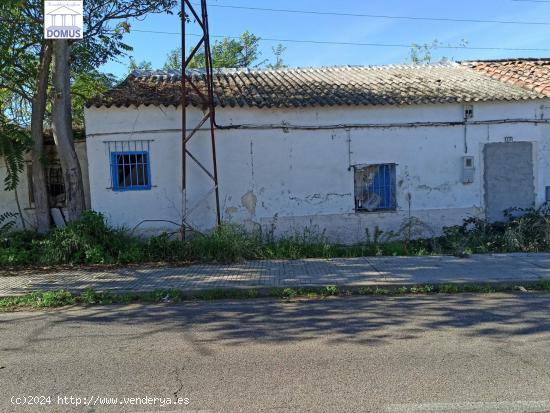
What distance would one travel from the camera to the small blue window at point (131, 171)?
10.9 meters

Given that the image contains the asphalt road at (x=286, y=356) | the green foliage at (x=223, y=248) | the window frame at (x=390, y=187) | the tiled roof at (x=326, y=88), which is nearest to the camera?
the asphalt road at (x=286, y=356)

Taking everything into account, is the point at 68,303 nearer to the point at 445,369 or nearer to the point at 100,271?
the point at 100,271

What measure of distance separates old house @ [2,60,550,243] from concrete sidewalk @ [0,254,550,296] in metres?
1.98

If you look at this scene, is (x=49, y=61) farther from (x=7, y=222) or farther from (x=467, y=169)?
(x=467, y=169)

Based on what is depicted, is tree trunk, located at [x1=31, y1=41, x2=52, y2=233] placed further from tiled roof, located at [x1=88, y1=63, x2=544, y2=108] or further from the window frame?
the window frame

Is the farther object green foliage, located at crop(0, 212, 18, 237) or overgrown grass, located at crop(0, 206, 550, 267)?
green foliage, located at crop(0, 212, 18, 237)

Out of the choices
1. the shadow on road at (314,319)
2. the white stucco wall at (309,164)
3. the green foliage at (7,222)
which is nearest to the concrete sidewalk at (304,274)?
the shadow on road at (314,319)

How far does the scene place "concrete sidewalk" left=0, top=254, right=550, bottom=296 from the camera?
7.80 meters

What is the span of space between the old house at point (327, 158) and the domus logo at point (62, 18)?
273cm

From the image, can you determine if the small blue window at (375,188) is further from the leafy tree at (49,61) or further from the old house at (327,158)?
the leafy tree at (49,61)

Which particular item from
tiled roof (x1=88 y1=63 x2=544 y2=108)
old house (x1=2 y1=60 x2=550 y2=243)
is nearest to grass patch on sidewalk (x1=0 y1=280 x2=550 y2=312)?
old house (x1=2 y1=60 x2=550 y2=243)

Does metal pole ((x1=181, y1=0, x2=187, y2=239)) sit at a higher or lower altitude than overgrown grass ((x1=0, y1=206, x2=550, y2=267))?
higher

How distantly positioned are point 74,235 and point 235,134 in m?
4.02

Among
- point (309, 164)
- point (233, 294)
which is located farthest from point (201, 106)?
point (233, 294)
